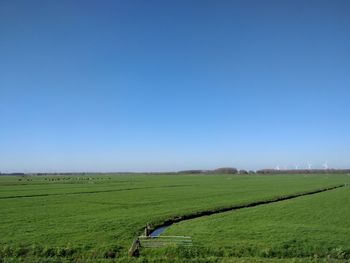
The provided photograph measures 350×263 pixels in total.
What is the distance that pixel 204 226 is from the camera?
1203 inches

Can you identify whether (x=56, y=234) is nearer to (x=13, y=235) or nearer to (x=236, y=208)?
(x=13, y=235)

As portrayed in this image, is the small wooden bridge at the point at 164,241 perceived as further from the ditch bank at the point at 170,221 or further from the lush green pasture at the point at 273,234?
the ditch bank at the point at 170,221

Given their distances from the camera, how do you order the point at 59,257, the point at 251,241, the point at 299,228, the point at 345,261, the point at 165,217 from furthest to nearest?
the point at 165,217, the point at 299,228, the point at 251,241, the point at 59,257, the point at 345,261

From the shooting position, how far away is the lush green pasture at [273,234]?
21156 millimetres

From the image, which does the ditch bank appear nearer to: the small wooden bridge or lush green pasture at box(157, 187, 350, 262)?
the small wooden bridge

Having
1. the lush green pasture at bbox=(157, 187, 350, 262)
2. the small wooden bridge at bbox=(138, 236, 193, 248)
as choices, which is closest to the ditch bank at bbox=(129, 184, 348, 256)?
the small wooden bridge at bbox=(138, 236, 193, 248)

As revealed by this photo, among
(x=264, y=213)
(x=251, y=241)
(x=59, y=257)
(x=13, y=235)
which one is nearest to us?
(x=59, y=257)

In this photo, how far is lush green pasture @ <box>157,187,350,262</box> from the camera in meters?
21.2

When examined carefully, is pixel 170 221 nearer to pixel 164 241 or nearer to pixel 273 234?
pixel 164 241

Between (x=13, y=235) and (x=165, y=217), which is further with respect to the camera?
(x=165, y=217)

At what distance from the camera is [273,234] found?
26375 mm

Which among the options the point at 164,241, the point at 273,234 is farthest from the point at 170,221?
the point at 273,234

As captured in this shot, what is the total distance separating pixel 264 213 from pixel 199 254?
66.7 ft

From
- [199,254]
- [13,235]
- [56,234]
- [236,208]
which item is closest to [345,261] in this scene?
[199,254]
